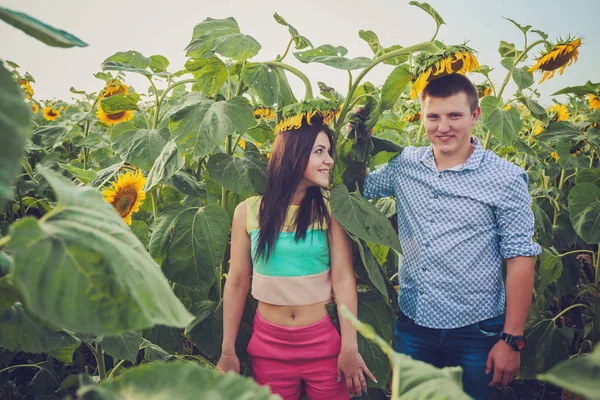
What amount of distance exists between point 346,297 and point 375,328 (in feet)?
0.99

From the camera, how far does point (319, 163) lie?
1.68 meters

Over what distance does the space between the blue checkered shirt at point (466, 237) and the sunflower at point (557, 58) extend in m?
0.57

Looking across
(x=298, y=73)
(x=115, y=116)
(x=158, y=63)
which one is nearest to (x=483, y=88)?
(x=298, y=73)

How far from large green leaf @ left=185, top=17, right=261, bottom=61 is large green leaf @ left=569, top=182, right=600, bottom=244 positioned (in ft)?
5.54

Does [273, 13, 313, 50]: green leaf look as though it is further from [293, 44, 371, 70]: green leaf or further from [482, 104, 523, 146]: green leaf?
[482, 104, 523, 146]: green leaf

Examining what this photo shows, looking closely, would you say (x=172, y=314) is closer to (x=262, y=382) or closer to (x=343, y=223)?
Result: (x=343, y=223)

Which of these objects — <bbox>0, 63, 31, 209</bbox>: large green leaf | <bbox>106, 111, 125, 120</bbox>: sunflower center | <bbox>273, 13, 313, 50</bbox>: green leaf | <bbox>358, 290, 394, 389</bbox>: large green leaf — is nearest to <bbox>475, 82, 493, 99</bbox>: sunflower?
<bbox>273, 13, 313, 50</bbox>: green leaf

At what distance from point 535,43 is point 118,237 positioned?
2147 mm

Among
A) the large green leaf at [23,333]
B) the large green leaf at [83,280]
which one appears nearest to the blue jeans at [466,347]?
the large green leaf at [23,333]

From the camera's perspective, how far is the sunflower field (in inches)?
15.2

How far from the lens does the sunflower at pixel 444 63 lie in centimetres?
148

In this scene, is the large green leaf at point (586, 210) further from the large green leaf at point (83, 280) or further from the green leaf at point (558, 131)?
the large green leaf at point (83, 280)

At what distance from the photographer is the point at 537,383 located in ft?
8.77

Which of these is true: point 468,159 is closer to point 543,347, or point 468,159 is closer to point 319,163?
point 319,163
